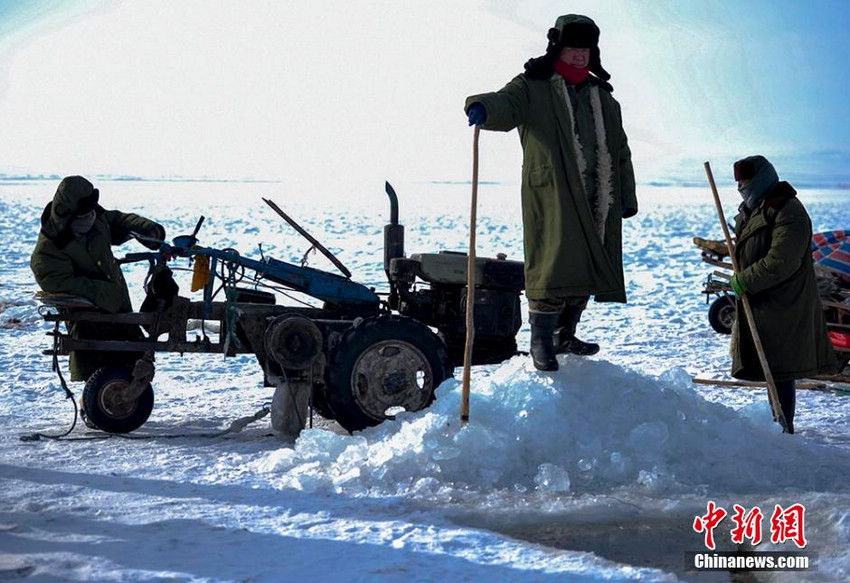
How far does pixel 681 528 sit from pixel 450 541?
3.45 ft

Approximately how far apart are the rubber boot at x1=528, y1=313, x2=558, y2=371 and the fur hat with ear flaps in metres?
1.28

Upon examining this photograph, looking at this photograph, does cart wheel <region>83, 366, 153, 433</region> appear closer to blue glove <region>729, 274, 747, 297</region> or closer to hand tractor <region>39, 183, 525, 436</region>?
hand tractor <region>39, 183, 525, 436</region>

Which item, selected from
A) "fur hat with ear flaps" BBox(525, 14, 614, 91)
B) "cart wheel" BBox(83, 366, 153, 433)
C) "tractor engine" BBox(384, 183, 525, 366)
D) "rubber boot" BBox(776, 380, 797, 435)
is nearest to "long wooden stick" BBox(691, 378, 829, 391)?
"rubber boot" BBox(776, 380, 797, 435)

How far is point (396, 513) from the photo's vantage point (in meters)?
5.05

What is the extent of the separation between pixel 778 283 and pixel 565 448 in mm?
1616

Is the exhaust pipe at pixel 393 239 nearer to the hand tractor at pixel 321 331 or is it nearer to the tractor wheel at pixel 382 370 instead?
the hand tractor at pixel 321 331

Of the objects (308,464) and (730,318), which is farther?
(730,318)

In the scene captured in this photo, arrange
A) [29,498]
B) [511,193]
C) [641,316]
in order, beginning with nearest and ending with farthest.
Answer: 1. [29,498]
2. [641,316]
3. [511,193]

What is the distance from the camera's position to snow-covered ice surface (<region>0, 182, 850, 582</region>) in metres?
4.40

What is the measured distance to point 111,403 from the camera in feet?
22.3

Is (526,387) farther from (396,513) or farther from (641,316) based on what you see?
(641,316)

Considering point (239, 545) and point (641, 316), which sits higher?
point (641, 316)

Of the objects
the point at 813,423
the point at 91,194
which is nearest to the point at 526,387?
the point at 813,423

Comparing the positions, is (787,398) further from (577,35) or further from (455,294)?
(577,35)
